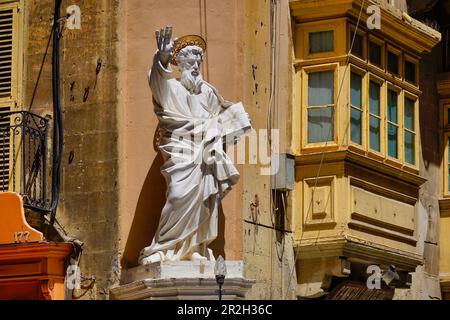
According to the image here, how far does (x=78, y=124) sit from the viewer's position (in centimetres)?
2288

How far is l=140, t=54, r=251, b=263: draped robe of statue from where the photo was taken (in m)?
21.8

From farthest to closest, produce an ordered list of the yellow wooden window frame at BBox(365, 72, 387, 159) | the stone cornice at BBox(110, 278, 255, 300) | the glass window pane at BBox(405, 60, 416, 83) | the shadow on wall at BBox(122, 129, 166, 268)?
the glass window pane at BBox(405, 60, 416, 83) < the yellow wooden window frame at BBox(365, 72, 387, 159) < the shadow on wall at BBox(122, 129, 166, 268) < the stone cornice at BBox(110, 278, 255, 300)

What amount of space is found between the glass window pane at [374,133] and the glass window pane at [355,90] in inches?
16.4

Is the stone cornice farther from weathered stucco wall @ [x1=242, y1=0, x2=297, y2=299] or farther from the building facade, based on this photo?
weathered stucco wall @ [x1=242, y1=0, x2=297, y2=299]

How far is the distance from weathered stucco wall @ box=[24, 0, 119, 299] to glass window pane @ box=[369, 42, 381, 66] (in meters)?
3.75

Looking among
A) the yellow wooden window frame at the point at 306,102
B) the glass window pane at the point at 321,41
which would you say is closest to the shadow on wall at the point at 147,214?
the yellow wooden window frame at the point at 306,102

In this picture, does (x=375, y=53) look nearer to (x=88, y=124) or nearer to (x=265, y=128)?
(x=265, y=128)

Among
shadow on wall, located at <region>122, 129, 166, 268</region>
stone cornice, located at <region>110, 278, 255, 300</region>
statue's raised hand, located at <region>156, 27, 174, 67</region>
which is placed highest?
statue's raised hand, located at <region>156, 27, 174, 67</region>

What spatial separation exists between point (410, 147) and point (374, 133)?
119 centimetres

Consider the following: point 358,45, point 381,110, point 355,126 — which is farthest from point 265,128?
point 381,110

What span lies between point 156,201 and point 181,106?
1.30 meters

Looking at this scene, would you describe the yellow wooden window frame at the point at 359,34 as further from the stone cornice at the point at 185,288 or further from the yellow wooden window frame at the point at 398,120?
the stone cornice at the point at 185,288

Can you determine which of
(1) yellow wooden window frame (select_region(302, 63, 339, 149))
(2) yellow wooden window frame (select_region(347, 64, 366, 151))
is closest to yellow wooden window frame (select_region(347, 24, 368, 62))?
(2) yellow wooden window frame (select_region(347, 64, 366, 151))

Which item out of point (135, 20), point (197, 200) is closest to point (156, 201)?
point (197, 200)
